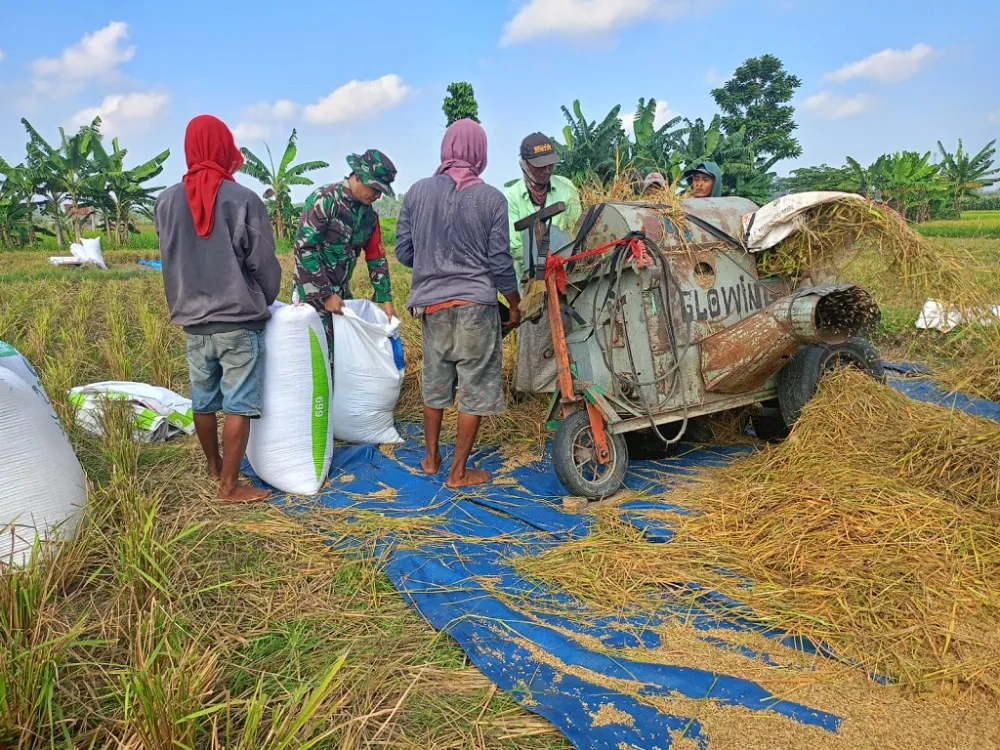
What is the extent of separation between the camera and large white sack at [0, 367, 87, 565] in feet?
7.72

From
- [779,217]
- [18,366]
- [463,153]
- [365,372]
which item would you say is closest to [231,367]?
[18,366]

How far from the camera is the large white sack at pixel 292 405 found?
135 inches

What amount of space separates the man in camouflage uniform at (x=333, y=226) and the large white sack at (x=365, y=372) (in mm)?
124

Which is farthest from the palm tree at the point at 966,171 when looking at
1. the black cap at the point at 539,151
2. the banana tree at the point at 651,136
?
the black cap at the point at 539,151

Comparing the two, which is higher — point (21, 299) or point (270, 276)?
point (21, 299)

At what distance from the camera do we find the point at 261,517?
3.17 metres

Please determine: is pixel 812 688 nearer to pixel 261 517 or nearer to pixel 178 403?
pixel 261 517

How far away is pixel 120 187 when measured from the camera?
21016 mm

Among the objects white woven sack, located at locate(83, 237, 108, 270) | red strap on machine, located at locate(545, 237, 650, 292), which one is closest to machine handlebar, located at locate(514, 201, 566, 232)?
red strap on machine, located at locate(545, 237, 650, 292)

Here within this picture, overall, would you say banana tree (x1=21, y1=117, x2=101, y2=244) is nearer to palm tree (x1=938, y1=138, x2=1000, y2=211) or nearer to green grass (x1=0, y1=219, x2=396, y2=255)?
green grass (x1=0, y1=219, x2=396, y2=255)

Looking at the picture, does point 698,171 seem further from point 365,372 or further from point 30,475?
point 30,475

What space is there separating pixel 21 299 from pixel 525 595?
8611 mm

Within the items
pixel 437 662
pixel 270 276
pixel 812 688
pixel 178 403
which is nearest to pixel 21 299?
pixel 178 403

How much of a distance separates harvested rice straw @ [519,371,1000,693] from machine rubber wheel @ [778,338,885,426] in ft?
0.43
